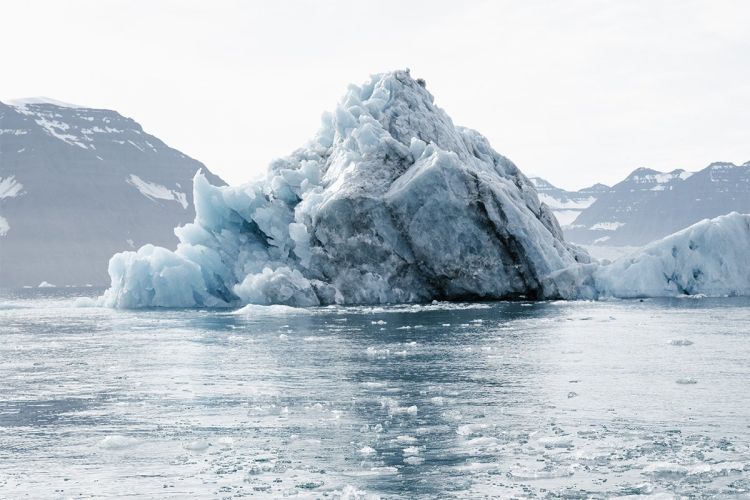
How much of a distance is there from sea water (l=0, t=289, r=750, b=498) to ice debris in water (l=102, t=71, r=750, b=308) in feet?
34.0

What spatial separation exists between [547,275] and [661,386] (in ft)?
69.2

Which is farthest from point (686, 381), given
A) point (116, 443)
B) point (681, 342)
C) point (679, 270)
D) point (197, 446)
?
point (679, 270)

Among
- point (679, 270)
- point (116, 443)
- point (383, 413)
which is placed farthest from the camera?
point (679, 270)

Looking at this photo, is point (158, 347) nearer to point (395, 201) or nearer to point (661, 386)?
point (661, 386)

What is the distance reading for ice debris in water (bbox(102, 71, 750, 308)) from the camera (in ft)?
118

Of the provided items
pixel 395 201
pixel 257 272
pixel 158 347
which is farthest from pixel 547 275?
pixel 158 347

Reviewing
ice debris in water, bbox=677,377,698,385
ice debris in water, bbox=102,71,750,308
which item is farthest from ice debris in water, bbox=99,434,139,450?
ice debris in water, bbox=102,71,750,308

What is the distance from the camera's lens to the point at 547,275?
36688mm

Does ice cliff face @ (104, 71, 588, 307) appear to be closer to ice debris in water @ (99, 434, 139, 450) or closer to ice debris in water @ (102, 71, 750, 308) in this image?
ice debris in water @ (102, 71, 750, 308)

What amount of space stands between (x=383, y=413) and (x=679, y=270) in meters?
27.0

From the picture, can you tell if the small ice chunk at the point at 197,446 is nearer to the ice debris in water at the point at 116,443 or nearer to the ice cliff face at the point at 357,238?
the ice debris in water at the point at 116,443

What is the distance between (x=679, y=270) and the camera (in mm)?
37500

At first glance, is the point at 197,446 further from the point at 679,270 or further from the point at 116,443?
the point at 679,270

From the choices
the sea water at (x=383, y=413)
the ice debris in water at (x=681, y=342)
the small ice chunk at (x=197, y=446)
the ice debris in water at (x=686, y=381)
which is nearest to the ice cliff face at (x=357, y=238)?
the sea water at (x=383, y=413)
